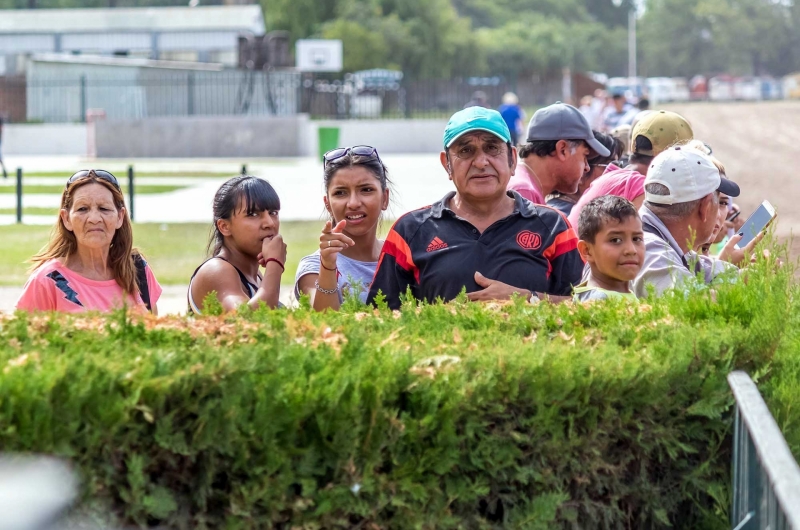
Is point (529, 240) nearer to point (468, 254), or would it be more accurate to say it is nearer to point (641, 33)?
point (468, 254)

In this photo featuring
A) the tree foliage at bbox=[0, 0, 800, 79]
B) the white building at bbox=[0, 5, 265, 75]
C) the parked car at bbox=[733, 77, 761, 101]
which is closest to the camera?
the white building at bbox=[0, 5, 265, 75]

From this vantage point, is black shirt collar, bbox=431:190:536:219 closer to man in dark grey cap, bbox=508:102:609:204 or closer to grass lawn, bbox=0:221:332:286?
man in dark grey cap, bbox=508:102:609:204

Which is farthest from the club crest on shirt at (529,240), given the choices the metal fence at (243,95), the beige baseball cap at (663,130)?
the metal fence at (243,95)

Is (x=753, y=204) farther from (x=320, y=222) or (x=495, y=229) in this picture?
(x=495, y=229)

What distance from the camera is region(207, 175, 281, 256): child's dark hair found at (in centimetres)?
515

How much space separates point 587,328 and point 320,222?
14.2 m

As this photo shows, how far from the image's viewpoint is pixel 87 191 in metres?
5.16

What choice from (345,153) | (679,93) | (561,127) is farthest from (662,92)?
(345,153)

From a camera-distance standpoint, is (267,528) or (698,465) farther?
(698,465)

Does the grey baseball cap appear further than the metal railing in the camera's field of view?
Yes

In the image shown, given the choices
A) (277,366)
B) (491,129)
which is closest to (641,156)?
(491,129)

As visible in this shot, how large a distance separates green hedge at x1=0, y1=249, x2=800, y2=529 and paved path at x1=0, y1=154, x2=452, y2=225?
28.1 ft

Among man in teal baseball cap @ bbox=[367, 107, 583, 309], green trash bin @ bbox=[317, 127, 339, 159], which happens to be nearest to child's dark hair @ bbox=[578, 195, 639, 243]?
man in teal baseball cap @ bbox=[367, 107, 583, 309]

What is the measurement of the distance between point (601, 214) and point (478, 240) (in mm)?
504
